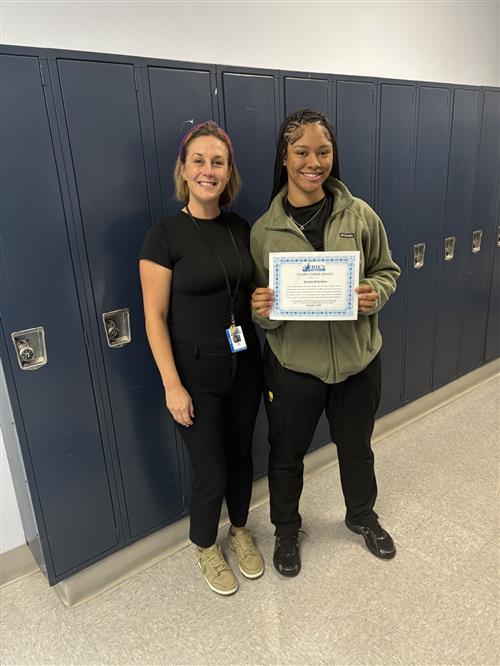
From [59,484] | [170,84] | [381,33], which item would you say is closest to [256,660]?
[59,484]

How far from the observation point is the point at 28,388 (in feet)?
5.39

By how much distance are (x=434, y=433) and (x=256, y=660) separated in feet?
6.04

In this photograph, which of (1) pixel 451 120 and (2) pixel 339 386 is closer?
(2) pixel 339 386

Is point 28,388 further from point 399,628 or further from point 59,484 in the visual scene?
point 399,628

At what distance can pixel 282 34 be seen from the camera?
260cm

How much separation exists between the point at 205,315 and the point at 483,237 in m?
2.47

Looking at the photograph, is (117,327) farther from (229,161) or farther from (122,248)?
(229,161)

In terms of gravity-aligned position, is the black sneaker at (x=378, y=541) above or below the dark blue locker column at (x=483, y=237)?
below

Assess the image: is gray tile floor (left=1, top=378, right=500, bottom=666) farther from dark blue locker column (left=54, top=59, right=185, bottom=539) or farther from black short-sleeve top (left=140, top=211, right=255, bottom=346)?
black short-sleeve top (left=140, top=211, right=255, bottom=346)

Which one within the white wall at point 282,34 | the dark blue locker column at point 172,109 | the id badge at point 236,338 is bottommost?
the id badge at point 236,338

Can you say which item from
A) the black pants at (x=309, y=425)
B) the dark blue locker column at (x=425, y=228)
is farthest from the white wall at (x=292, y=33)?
the black pants at (x=309, y=425)

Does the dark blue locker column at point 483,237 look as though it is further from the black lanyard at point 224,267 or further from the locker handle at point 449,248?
the black lanyard at point 224,267

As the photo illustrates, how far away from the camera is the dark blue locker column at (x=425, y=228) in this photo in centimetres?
268

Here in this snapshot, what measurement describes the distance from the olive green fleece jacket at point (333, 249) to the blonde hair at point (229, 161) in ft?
0.50
